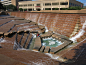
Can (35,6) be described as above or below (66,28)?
above

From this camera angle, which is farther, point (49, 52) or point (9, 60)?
point (49, 52)

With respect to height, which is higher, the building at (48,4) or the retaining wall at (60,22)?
the building at (48,4)

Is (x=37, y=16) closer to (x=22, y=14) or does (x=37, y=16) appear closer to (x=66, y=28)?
(x=22, y=14)

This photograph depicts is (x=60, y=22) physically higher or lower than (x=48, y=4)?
lower

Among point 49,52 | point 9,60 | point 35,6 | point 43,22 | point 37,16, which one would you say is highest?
point 35,6

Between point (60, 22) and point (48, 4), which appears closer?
point (60, 22)

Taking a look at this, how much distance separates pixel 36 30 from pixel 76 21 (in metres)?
5.88

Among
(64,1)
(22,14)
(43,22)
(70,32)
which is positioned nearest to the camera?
(70,32)

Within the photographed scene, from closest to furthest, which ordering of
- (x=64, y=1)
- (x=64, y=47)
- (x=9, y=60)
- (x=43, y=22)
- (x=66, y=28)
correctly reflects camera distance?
(x=9, y=60) < (x=64, y=47) < (x=66, y=28) < (x=43, y=22) < (x=64, y=1)

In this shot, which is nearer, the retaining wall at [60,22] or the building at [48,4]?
the retaining wall at [60,22]

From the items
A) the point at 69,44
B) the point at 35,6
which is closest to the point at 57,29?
the point at 69,44

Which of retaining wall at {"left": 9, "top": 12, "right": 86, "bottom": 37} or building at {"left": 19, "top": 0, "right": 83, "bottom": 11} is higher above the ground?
building at {"left": 19, "top": 0, "right": 83, "bottom": 11}

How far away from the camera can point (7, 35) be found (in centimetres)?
862

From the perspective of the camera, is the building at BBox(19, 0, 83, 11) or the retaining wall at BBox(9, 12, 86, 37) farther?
the building at BBox(19, 0, 83, 11)
